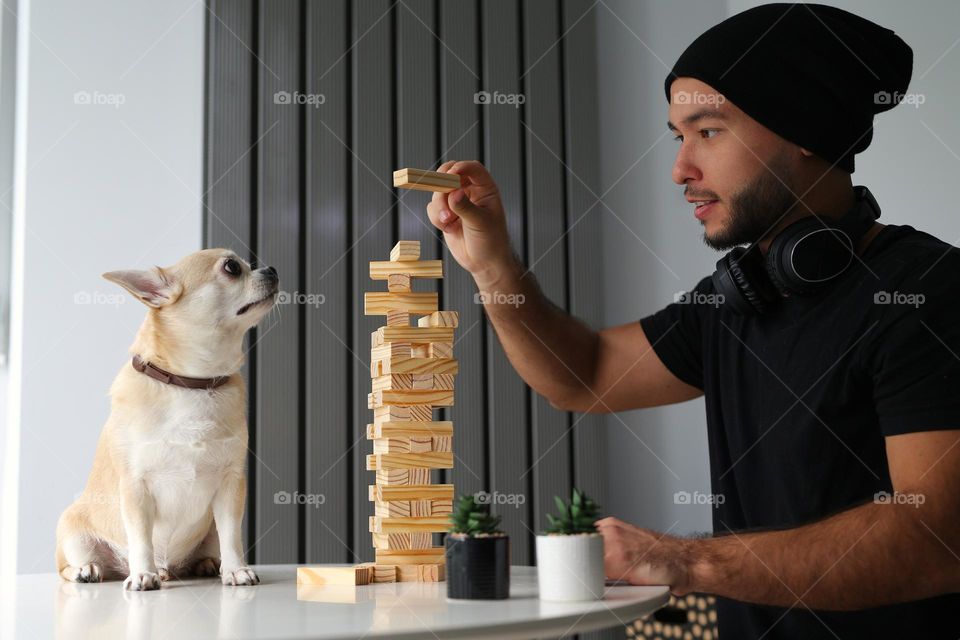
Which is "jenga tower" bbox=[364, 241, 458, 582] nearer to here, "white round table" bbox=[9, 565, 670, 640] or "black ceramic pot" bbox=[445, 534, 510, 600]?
"white round table" bbox=[9, 565, 670, 640]

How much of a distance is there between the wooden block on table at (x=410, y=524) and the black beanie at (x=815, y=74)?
0.89 metres

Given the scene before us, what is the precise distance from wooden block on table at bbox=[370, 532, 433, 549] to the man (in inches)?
12.4

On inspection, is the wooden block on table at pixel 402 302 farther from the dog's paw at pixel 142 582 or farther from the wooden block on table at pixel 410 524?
the dog's paw at pixel 142 582

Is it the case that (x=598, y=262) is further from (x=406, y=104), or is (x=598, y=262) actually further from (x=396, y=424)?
(x=396, y=424)

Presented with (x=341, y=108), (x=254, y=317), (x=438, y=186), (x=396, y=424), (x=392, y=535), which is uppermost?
(x=341, y=108)

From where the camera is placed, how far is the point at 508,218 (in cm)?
321

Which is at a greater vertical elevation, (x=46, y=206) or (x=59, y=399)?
(x=46, y=206)

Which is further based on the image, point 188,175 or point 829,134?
point 188,175

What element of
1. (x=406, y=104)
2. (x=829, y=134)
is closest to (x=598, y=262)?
(x=406, y=104)

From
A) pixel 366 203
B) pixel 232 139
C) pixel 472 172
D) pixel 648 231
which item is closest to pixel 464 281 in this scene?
pixel 366 203

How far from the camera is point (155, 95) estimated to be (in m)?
3.05

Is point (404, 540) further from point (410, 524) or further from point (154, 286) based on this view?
point (154, 286)

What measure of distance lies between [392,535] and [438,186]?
1.77 feet

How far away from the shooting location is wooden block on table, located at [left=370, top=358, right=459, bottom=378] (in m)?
1.37
